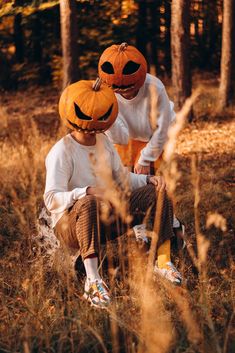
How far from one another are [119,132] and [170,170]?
960 millimetres

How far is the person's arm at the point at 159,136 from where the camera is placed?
4.68m

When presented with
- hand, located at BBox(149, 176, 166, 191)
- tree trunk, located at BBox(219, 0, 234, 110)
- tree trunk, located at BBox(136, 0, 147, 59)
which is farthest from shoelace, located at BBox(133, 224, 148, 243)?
tree trunk, located at BBox(136, 0, 147, 59)

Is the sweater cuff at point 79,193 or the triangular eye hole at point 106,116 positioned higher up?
the triangular eye hole at point 106,116

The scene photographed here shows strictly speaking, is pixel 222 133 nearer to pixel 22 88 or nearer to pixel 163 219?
pixel 163 219

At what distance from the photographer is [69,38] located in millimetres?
8641

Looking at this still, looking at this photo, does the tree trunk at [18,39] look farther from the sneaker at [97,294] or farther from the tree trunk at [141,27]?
the sneaker at [97,294]

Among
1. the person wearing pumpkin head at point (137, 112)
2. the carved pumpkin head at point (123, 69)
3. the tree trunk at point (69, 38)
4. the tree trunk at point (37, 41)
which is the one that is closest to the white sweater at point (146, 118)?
the person wearing pumpkin head at point (137, 112)

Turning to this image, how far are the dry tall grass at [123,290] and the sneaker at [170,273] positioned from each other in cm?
6

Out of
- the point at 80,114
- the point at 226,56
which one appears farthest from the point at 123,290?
the point at 226,56

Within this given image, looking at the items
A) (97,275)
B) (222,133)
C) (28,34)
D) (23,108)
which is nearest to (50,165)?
(97,275)

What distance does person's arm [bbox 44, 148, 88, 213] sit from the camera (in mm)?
3994

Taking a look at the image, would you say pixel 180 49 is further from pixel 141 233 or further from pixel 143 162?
pixel 141 233

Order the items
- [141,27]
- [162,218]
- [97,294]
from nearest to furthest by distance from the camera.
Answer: [97,294], [162,218], [141,27]

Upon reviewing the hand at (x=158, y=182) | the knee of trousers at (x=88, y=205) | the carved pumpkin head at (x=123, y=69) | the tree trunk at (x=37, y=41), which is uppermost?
the carved pumpkin head at (x=123, y=69)
